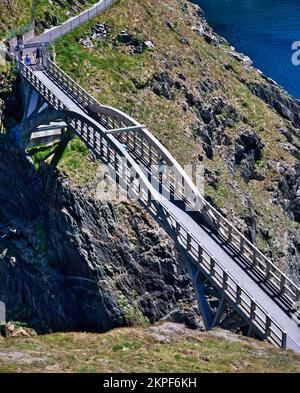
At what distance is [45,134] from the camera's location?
173ft

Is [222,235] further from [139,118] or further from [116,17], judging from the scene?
[116,17]

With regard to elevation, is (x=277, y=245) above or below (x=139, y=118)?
below

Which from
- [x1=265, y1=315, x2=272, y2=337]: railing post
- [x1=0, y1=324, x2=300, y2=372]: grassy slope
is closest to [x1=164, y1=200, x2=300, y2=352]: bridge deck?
[x1=265, y1=315, x2=272, y2=337]: railing post

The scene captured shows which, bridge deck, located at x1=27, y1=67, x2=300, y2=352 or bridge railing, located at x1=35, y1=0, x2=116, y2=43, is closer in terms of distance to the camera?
bridge deck, located at x1=27, y1=67, x2=300, y2=352

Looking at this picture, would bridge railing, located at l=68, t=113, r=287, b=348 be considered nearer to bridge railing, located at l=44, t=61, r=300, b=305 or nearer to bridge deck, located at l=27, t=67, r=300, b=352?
bridge deck, located at l=27, t=67, r=300, b=352

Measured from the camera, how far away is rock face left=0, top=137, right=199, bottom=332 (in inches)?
1777

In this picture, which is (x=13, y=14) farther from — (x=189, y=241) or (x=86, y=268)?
(x=189, y=241)

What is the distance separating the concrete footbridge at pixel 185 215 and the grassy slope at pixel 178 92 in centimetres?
659

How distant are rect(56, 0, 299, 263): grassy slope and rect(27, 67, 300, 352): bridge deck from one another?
14621 mm

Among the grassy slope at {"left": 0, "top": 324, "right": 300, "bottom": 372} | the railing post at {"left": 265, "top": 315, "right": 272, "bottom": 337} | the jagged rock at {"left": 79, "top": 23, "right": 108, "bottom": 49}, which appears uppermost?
the jagged rock at {"left": 79, "top": 23, "right": 108, "bottom": 49}

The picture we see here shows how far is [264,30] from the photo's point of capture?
112 meters

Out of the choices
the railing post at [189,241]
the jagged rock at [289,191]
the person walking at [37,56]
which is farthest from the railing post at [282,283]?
the person walking at [37,56]
